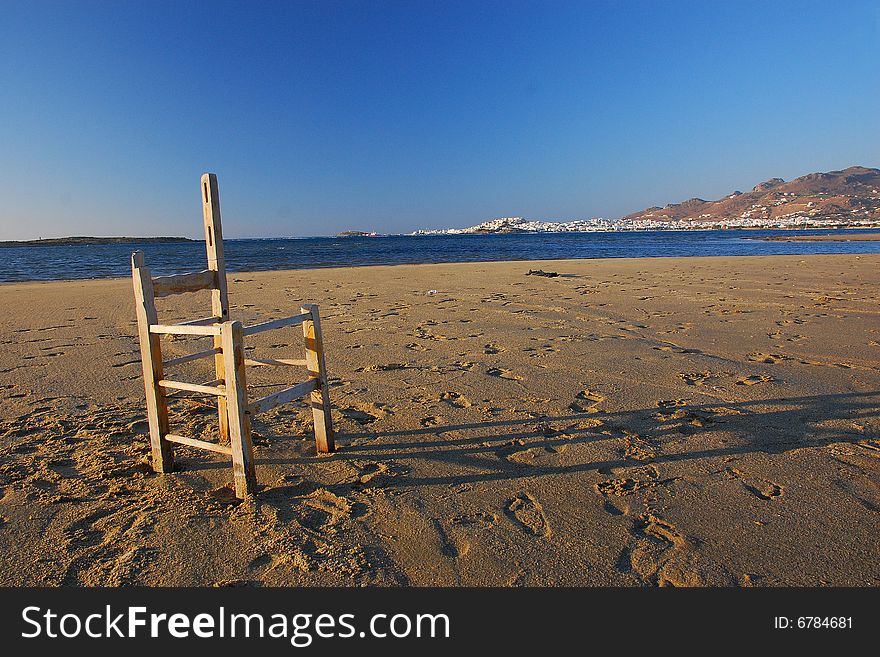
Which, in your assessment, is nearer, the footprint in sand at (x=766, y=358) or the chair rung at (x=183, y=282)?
the chair rung at (x=183, y=282)

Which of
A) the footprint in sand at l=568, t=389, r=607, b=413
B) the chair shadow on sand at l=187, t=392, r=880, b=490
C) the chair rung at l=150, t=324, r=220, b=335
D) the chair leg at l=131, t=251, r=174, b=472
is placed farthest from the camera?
the footprint in sand at l=568, t=389, r=607, b=413

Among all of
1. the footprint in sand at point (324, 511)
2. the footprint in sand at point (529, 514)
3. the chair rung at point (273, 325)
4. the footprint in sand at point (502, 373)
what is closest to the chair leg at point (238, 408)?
the chair rung at point (273, 325)

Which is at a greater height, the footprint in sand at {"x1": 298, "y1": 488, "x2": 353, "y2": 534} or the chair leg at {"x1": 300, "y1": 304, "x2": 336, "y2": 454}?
the chair leg at {"x1": 300, "y1": 304, "x2": 336, "y2": 454}

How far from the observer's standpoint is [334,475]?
3.54 metres

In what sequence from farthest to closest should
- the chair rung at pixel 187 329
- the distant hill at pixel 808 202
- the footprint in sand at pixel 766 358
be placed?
the distant hill at pixel 808 202 → the footprint in sand at pixel 766 358 → the chair rung at pixel 187 329

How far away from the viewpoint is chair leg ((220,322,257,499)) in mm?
3080

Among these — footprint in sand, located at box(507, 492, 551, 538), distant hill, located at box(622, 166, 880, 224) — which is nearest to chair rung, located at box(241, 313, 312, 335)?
footprint in sand, located at box(507, 492, 551, 538)

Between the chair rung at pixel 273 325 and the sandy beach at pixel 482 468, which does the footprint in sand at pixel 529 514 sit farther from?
the chair rung at pixel 273 325

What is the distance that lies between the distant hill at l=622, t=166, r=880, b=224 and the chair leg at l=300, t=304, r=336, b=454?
132028 millimetres

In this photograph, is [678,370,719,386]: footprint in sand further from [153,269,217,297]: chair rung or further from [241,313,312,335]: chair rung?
[153,269,217,297]: chair rung

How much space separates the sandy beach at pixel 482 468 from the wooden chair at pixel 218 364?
254 mm

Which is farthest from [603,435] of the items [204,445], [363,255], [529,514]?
[363,255]

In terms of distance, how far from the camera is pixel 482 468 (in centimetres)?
362

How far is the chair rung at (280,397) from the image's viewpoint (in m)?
3.30
